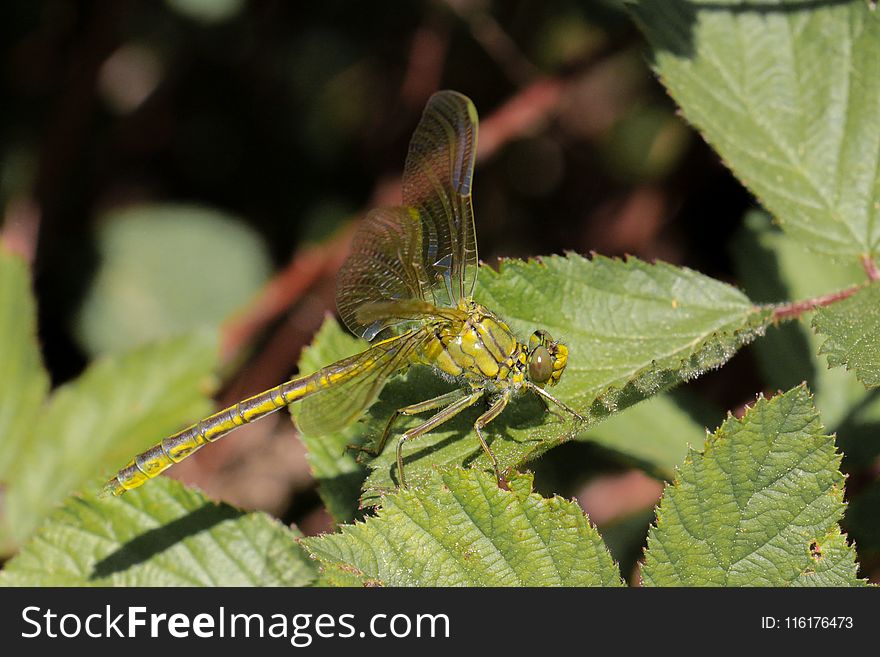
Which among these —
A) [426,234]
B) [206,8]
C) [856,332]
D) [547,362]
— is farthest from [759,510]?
[206,8]

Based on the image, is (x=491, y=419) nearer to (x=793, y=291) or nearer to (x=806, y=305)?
(x=806, y=305)

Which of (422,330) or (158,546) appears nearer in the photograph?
(158,546)

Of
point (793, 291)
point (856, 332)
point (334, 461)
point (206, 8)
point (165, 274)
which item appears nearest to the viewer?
point (856, 332)

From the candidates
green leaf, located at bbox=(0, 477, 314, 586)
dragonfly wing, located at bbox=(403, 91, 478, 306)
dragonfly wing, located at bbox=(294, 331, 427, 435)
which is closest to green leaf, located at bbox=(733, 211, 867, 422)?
dragonfly wing, located at bbox=(403, 91, 478, 306)

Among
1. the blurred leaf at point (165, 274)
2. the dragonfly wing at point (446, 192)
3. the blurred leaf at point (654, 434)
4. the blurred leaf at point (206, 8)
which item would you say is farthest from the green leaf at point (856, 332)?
the blurred leaf at point (206, 8)

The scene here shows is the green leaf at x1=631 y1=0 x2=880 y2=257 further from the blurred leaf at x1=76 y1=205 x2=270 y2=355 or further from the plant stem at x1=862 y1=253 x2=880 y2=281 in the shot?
the blurred leaf at x1=76 y1=205 x2=270 y2=355

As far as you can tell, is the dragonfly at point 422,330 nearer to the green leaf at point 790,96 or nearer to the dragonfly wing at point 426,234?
the dragonfly wing at point 426,234
